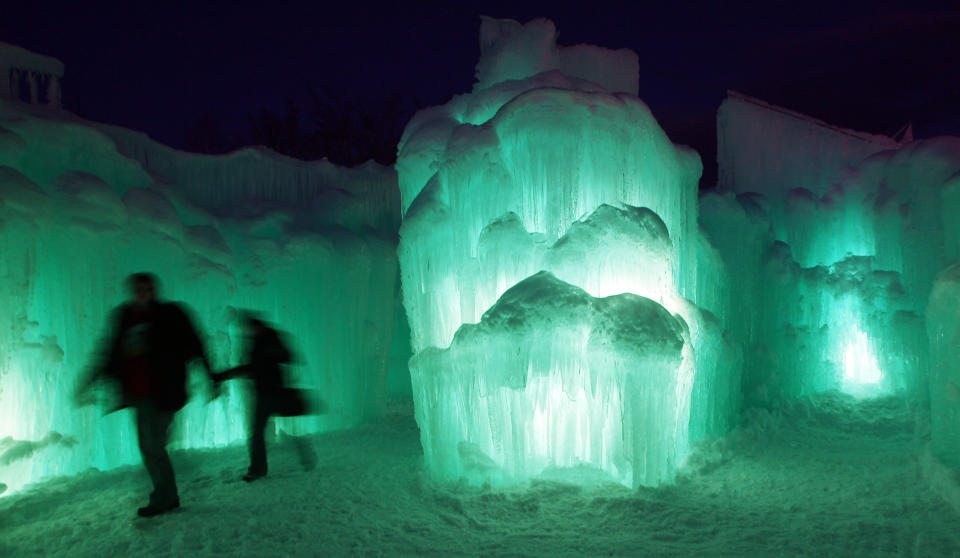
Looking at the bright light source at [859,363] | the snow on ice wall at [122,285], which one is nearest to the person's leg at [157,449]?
the snow on ice wall at [122,285]

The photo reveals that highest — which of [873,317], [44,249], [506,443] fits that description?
[44,249]

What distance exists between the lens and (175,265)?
791 centimetres

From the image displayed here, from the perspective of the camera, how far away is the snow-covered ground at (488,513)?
4.71m

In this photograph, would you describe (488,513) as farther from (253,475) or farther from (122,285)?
(122,285)

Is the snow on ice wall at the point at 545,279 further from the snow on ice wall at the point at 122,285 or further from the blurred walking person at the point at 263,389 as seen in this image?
the snow on ice wall at the point at 122,285

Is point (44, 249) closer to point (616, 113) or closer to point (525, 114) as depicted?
point (525, 114)

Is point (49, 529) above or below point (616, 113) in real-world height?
below

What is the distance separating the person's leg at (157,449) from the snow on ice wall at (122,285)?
2101 millimetres

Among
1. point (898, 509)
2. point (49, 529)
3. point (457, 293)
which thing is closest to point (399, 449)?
point (457, 293)

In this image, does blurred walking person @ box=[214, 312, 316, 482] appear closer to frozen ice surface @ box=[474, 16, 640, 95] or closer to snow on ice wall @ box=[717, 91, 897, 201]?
frozen ice surface @ box=[474, 16, 640, 95]

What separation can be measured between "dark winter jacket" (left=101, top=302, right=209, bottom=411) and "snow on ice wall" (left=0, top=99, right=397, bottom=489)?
82.2 inches

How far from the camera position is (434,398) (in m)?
6.57

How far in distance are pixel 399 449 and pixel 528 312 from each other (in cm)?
290

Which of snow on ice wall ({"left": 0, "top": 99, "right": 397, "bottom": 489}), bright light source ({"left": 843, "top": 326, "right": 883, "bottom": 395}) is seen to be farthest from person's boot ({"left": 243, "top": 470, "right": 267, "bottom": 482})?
bright light source ({"left": 843, "top": 326, "right": 883, "bottom": 395})
